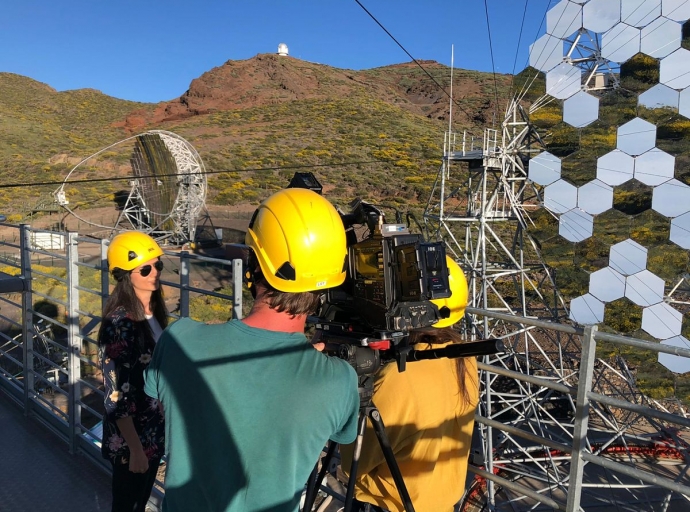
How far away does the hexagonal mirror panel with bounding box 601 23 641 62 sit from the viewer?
21.6ft

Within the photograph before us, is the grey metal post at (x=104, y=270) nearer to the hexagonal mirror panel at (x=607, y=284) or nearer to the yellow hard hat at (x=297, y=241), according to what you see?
the yellow hard hat at (x=297, y=241)

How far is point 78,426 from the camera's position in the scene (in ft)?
12.8

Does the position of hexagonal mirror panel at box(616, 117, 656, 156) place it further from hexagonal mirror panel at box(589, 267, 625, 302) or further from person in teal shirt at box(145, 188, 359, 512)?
person in teal shirt at box(145, 188, 359, 512)

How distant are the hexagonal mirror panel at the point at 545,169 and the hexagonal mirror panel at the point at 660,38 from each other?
1.63 m

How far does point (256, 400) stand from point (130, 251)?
5.78ft

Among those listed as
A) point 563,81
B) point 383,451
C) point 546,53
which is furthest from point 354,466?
point 546,53

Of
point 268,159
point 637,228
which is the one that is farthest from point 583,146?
point 268,159

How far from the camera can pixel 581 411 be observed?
5.91 ft

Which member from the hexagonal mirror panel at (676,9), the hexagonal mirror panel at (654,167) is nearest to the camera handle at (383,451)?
the hexagonal mirror panel at (654,167)

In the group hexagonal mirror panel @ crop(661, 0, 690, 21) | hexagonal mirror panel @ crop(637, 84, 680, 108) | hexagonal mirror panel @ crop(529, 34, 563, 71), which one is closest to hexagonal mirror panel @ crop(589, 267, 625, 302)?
hexagonal mirror panel @ crop(637, 84, 680, 108)

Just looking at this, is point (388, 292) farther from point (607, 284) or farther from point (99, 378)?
point (99, 378)

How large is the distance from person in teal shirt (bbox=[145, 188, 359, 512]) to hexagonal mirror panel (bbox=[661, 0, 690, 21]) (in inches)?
268

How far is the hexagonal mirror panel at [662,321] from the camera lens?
617cm

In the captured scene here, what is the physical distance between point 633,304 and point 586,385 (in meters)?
5.36
